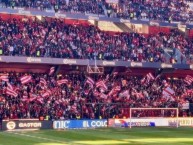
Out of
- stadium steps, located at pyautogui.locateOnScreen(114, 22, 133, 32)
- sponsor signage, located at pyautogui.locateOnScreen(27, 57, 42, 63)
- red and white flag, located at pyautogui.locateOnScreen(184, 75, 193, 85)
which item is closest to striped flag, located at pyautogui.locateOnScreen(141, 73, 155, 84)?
red and white flag, located at pyautogui.locateOnScreen(184, 75, 193, 85)

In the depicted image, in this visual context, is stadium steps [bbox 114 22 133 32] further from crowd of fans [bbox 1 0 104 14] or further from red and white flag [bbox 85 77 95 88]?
red and white flag [bbox 85 77 95 88]

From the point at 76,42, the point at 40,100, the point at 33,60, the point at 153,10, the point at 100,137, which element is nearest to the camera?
the point at 100,137

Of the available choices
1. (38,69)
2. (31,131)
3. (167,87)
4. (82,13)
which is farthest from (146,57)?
(31,131)

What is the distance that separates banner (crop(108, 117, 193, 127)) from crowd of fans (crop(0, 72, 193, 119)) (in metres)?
0.71

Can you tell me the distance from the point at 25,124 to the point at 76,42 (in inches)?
457

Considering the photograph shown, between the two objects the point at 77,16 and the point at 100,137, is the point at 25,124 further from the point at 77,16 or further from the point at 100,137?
the point at 77,16

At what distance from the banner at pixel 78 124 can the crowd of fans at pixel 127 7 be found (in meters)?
11.4

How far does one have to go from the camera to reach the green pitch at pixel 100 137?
27.2m

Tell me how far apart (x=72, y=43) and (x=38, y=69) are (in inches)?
140

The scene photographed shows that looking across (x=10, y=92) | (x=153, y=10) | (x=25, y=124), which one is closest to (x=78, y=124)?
(x=25, y=124)

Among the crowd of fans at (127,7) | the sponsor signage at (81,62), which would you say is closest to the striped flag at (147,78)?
the sponsor signage at (81,62)

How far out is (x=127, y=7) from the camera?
165ft

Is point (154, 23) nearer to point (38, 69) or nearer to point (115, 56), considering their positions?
point (115, 56)

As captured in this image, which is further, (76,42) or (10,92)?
(76,42)
